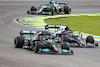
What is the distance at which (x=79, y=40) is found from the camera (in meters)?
18.9

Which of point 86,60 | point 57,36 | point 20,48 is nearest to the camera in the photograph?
point 86,60

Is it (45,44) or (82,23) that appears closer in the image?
(45,44)

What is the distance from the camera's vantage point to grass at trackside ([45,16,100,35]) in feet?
89.4

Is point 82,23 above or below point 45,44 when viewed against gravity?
above

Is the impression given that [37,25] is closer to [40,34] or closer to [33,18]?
[33,18]

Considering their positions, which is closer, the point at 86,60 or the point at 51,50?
the point at 86,60

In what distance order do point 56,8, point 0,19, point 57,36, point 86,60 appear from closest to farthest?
point 86,60
point 57,36
point 0,19
point 56,8

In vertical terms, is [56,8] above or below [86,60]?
above

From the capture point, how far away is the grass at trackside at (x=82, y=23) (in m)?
27.2

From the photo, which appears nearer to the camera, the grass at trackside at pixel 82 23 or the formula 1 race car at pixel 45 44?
the formula 1 race car at pixel 45 44

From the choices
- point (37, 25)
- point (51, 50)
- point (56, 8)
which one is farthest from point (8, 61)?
point (56, 8)

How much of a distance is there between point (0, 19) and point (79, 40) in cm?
1532

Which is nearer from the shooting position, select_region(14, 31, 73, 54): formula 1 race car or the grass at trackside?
select_region(14, 31, 73, 54): formula 1 race car

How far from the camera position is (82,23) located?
31.5 m
